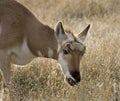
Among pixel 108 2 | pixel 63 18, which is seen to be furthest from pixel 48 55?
pixel 108 2

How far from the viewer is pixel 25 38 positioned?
337 inches

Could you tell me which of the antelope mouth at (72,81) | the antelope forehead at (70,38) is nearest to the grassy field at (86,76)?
the antelope mouth at (72,81)

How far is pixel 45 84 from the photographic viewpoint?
895 cm

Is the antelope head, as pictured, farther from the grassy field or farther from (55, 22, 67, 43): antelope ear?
the grassy field

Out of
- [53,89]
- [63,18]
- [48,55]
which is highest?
[63,18]

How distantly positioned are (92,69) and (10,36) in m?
1.55

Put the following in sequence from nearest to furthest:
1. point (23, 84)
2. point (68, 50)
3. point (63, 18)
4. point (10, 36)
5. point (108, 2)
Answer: point (68, 50) < point (10, 36) < point (23, 84) < point (63, 18) < point (108, 2)

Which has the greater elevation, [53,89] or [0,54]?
[0,54]

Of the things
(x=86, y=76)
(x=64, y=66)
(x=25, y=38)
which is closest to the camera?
(x=64, y=66)

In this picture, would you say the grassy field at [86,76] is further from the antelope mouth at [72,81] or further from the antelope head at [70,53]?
the antelope head at [70,53]

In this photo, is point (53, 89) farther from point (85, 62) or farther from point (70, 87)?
point (85, 62)

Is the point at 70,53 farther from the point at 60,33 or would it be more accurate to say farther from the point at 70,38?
the point at 60,33

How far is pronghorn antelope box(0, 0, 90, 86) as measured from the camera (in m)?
8.20

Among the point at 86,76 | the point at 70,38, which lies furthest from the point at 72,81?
the point at 86,76
